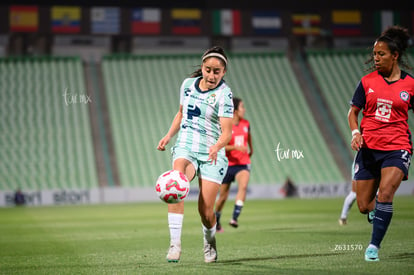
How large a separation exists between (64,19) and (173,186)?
3266cm

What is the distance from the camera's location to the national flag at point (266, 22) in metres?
40.2

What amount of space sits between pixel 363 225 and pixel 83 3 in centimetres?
2892

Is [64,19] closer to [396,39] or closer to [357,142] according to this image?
[396,39]

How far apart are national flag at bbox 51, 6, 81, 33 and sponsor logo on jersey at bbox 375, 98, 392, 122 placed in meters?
32.5

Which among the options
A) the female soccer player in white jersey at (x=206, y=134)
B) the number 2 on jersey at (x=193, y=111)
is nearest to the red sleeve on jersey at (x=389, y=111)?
the female soccer player in white jersey at (x=206, y=134)

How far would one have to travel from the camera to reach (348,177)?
33844mm

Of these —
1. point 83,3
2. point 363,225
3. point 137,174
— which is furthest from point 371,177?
point 83,3

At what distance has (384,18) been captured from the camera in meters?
41.2

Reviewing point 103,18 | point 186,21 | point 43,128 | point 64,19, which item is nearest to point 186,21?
point 186,21

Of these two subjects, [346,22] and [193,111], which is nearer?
[193,111]

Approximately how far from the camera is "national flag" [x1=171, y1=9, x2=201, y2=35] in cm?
3931

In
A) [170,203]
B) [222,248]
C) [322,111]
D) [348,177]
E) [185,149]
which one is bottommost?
[348,177]

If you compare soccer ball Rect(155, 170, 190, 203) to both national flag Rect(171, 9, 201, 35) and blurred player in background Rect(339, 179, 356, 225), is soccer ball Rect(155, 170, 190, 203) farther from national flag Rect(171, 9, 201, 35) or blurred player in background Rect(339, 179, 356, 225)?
national flag Rect(171, 9, 201, 35)

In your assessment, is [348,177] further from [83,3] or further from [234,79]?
[83,3]
